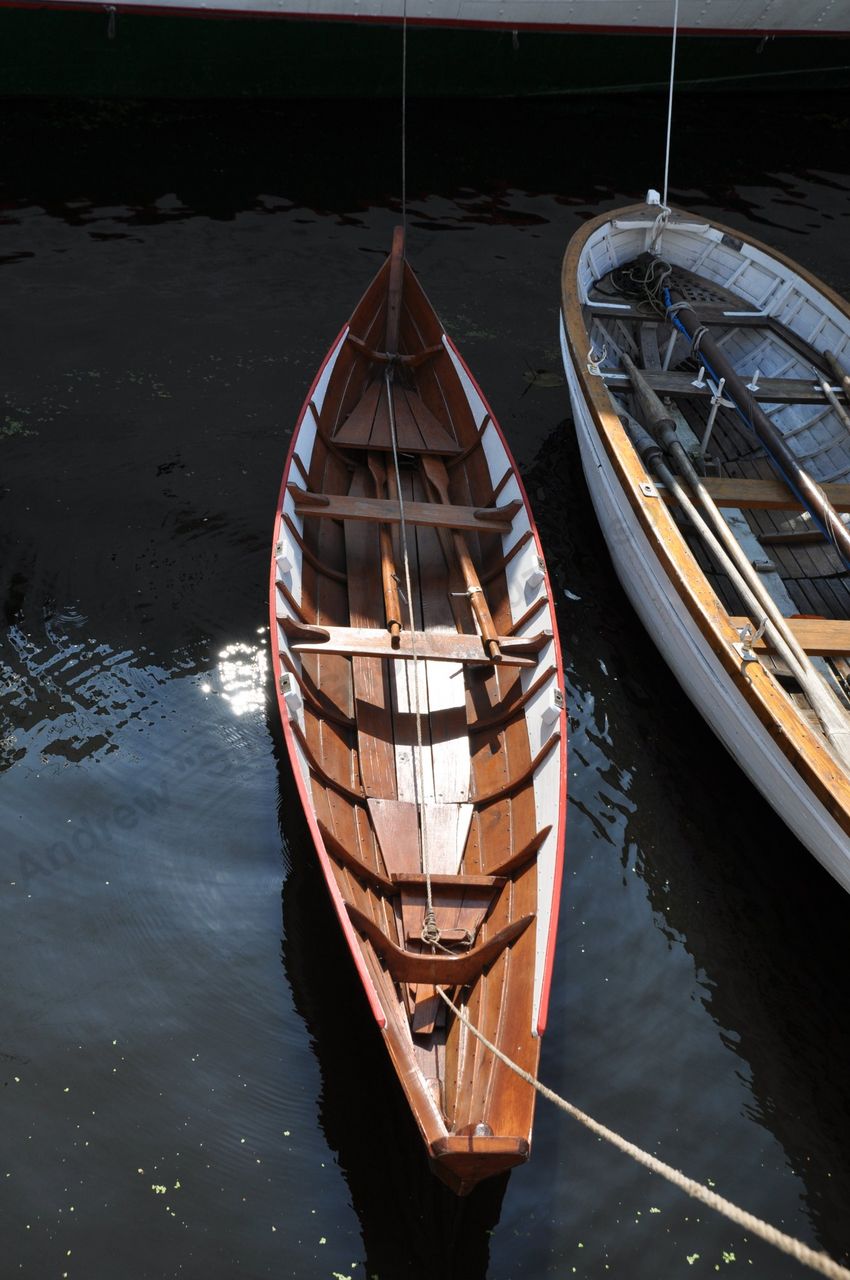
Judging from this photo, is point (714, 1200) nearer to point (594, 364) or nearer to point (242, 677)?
point (242, 677)

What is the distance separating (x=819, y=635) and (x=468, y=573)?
3.07m

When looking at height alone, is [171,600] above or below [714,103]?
below

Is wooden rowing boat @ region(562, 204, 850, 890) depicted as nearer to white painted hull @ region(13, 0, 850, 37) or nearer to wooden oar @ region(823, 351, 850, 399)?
wooden oar @ region(823, 351, 850, 399)

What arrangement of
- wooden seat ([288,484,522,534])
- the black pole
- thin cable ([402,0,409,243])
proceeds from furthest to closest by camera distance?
thin cable ([402,0,409,243]) → wooden seat ([288,484,522,534]) → the black pole

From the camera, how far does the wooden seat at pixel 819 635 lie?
28.5 ft

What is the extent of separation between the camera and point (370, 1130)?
6.78 meters

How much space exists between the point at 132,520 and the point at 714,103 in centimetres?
1682

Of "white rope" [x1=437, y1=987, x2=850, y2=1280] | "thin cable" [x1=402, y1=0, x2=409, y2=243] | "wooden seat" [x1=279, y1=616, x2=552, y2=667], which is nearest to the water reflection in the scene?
"wooden seat" [x1=279, y1=616, x2=552, y2=667]

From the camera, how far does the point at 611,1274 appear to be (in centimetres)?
627

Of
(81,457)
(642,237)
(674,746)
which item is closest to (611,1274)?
(674,746)

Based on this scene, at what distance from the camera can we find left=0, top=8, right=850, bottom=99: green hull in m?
18.6

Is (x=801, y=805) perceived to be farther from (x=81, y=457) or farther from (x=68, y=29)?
(x=68, y=29)

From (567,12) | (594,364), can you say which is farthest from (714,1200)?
(567,12)

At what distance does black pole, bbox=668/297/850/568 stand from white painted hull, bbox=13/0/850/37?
1078cm
